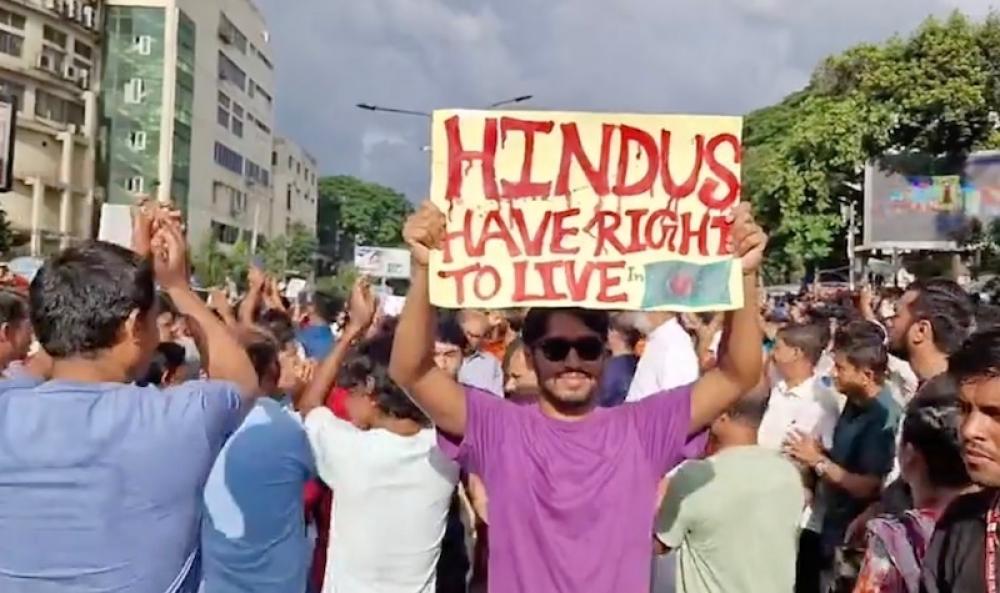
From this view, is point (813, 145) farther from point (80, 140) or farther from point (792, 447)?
point (792, 447)

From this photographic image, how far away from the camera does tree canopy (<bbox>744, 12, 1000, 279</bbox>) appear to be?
39.3 meters

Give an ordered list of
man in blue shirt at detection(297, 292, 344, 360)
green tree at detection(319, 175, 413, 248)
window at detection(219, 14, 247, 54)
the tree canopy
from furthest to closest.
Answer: green tree at detection(319, 175, 413, 248) < window at detection(219, 14, 247, 54) < the tree canopy < man in blue shirt at detection(297, 292, 344, 360)

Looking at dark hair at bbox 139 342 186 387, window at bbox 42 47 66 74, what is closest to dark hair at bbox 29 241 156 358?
dark hair at bbox 139 342 186 387

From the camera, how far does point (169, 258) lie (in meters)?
3.28

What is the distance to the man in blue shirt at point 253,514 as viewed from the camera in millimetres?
4363

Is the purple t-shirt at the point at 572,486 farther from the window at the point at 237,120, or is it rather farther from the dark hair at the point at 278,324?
the window at the point at 237,120

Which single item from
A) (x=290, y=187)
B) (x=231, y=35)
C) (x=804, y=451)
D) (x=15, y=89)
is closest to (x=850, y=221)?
(x=15, y=89)

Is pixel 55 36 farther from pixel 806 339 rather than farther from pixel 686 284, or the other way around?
pixel 686 284

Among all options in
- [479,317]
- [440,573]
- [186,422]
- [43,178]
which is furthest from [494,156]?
[43,178]

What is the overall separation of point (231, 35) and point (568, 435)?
74517mm

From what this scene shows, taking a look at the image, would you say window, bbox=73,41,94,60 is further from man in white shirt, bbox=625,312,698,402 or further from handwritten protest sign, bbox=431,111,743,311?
handwritten protest sign, bbox=431,111,743,311

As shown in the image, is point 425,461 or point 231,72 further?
point 231,72

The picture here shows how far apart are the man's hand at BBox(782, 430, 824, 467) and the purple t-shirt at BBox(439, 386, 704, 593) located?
1977 millimetres

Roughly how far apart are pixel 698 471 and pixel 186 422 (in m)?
1.95
